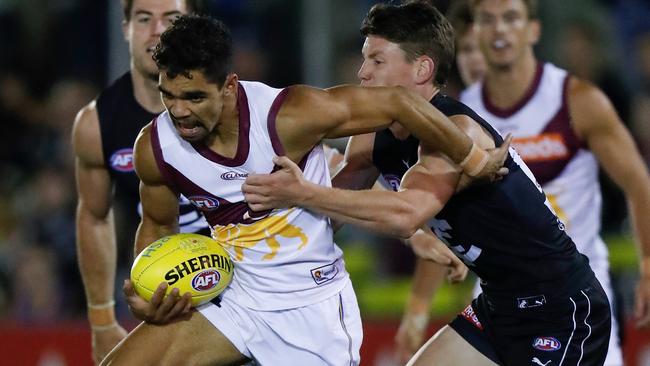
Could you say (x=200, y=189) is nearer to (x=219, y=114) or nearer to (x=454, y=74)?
(x=219, y=114)

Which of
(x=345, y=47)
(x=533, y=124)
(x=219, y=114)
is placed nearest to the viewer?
(x=219, y=114)

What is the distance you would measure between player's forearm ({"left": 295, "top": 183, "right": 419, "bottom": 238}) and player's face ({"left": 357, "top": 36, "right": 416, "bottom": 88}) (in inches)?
24.6

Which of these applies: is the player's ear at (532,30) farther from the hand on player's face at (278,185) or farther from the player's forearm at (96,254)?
the hand on player's face at (278,185)

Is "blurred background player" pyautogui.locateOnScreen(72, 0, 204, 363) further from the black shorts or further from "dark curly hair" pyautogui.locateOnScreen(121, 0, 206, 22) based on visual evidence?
the black shorts

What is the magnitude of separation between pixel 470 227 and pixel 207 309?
1.20 metres

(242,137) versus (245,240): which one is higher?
(242,137)

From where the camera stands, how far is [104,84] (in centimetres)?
1117

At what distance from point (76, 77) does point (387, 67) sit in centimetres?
633

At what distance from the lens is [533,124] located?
6949 millimetres

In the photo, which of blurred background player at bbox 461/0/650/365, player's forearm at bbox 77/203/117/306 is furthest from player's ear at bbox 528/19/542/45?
player's forearm at bbox 77/203/117/306

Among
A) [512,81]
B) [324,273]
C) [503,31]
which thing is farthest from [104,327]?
[503,31]

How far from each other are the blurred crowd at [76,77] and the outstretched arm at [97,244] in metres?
3.27

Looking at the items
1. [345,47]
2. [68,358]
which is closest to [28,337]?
[68,358]

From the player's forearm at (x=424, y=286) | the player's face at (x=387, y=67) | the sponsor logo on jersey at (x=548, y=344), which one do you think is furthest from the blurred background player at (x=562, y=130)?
the player's face at (x=387, y=67)
